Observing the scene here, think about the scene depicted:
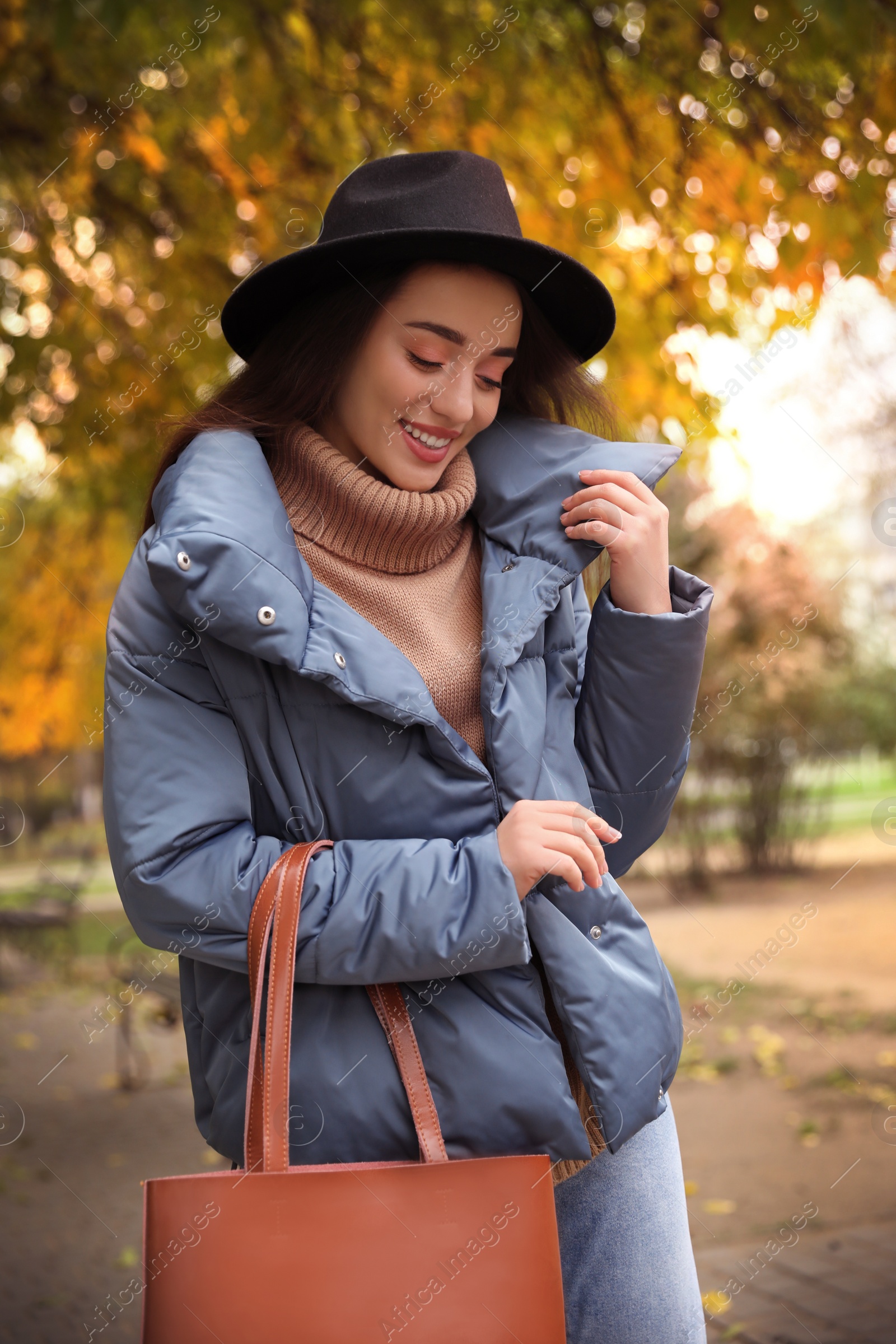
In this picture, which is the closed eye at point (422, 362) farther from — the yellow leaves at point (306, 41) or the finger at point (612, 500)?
the yellow leaves at point (306, 41)

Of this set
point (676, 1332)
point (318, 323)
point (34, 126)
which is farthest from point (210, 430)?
point (34, 126)

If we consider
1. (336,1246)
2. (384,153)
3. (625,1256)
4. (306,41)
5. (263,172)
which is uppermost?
(306,41)

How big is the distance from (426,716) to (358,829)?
18 cm

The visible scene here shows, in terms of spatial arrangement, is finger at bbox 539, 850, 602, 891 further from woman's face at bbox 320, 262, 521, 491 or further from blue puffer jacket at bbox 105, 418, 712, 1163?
woman's face at bbox 320, 262, 521, 491

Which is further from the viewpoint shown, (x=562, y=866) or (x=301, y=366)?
(x=301, y=366)

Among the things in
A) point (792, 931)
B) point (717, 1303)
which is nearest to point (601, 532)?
point (717, 1303)

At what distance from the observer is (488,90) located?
15.9ft

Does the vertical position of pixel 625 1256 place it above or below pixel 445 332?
below

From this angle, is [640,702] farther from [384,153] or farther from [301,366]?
[384,153]

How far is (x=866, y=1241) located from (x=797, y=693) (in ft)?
27.5

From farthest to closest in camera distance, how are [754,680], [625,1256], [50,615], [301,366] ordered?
1. [754,680]
2. [50,615]
3. [301,366]
4. [625,1256]

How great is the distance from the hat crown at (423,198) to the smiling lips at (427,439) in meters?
0.28

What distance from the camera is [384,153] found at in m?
4.88

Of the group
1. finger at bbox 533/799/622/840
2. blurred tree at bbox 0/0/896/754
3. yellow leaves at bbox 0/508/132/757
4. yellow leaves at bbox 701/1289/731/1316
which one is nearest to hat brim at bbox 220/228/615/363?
finger at bbox 533/799/622/840
